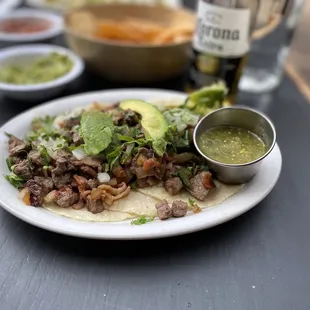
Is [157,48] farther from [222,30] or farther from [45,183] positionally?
[45,183]

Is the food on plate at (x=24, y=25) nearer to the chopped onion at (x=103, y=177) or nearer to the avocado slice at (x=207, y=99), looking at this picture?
the avocado slice at (x=207, y=99)

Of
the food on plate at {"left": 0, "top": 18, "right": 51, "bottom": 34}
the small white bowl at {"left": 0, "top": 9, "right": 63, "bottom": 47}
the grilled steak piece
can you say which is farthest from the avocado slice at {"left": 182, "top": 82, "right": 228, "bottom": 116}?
the food on plate at {"left": 0, "top": 18, "right": 51, "bottom": 34}

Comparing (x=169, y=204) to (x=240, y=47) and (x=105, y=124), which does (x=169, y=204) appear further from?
(x=240, y=47)

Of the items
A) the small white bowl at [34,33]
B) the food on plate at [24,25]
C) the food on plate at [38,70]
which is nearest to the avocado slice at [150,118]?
the food on plate at [38,70]

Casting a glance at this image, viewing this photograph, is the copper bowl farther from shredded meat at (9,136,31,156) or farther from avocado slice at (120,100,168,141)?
shredded meat at (9,136,31,156)

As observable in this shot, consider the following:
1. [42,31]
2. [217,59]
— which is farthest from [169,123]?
[42,31]

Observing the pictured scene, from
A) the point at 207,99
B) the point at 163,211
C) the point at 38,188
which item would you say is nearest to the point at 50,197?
the point at 38,188

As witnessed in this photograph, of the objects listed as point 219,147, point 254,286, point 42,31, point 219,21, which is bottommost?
point 42,31
